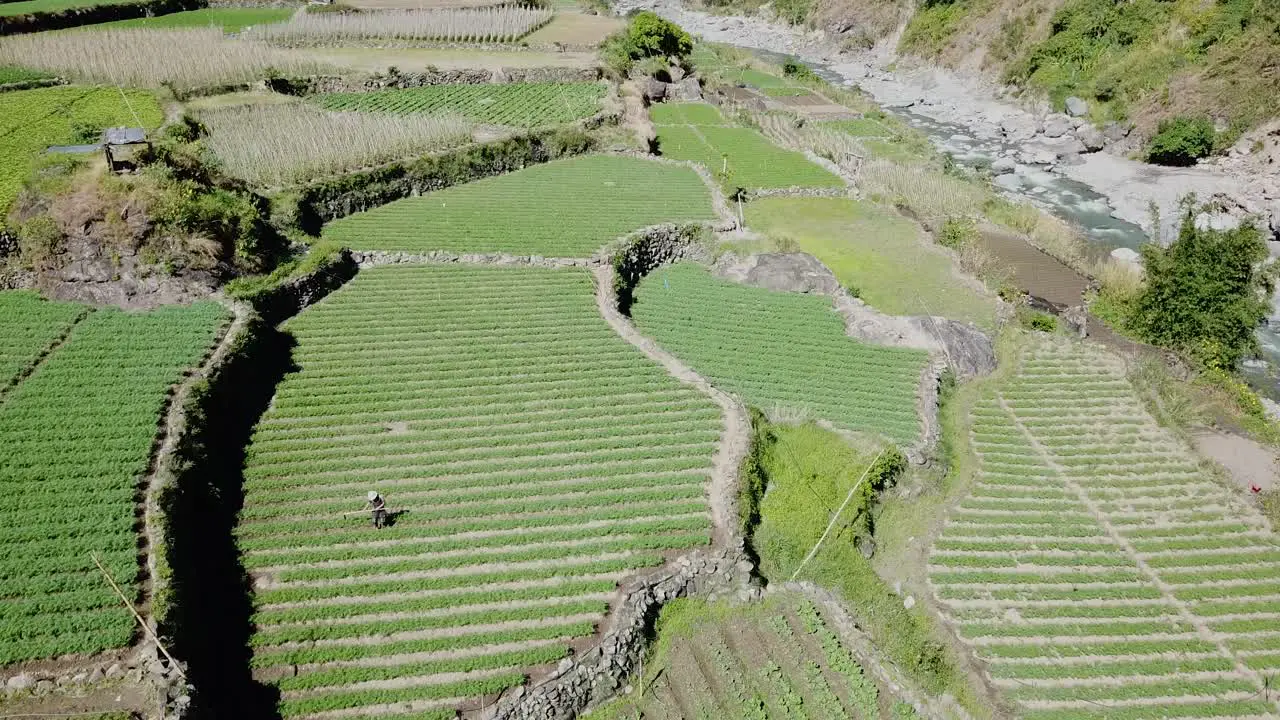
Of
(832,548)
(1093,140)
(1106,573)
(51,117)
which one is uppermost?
(1093,140)

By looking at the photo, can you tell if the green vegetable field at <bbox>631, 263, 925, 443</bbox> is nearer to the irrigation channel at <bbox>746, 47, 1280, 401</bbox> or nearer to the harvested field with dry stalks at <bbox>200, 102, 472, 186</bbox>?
the irrigation channel at <bbox>746, 47, 1280, 401</bbox>

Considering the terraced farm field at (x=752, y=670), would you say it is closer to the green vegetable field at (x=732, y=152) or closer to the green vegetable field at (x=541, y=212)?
the green vegetable field at (x=541, y=212)

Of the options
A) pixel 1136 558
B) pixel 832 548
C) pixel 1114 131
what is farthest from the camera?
pixel 1114 131

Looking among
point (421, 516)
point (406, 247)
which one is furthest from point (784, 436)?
point (406, 247)

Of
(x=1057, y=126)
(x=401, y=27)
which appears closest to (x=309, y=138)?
(x=401, y=27)

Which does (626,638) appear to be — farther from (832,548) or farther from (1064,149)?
(1064,149)

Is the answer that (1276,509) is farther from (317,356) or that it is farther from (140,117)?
(140,117)
